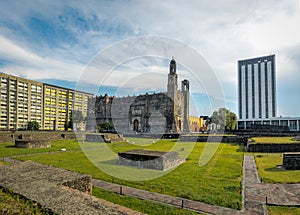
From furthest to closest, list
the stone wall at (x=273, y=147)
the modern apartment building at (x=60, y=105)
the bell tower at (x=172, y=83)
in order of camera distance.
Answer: the modern apartment building at (x=60, y=105) → the bell tower at (x=172, y=83) → the stone wall at (x=273, y=147)

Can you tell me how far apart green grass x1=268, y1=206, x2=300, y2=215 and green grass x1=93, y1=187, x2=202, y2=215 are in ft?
8.93

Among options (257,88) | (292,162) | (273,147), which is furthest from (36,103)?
(257,88)

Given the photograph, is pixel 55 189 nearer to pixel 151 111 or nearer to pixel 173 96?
pixel 173 96

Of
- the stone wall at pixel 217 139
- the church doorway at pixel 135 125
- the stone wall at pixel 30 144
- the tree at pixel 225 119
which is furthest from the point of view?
the tree at pixel 225 119

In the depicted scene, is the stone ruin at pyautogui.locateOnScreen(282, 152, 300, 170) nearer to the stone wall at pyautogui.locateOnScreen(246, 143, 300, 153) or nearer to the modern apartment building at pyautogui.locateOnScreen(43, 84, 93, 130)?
the stone wall at pyautogui.locateOnScreen(246, 143, 300, 153)

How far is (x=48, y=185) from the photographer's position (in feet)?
18.7

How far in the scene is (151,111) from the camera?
208 feet

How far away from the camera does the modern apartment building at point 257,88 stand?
104 meters

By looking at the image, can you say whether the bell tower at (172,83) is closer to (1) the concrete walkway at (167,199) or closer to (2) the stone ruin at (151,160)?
(2) the stone ruin at (151,160)

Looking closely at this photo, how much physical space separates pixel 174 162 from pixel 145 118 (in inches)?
1965

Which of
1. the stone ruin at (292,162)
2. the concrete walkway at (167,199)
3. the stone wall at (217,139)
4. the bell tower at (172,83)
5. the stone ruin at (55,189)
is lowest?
the stone wall at (217,139)

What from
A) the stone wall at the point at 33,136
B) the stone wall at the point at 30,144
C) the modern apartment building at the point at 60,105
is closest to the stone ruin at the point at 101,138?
the stone wall at the point at 33,136

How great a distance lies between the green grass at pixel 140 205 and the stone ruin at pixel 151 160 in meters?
5.00

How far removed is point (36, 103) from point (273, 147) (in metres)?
72.9
